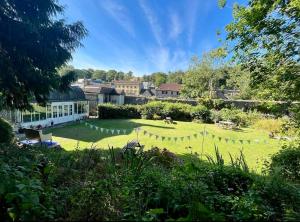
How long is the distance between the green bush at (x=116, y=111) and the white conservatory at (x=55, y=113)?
1.90 m

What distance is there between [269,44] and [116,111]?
19.1m

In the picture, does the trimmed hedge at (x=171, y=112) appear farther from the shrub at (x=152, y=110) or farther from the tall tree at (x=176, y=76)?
the tall tree at (x=176, y=76)

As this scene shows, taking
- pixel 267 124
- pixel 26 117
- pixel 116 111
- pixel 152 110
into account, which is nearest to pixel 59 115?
pixel 26 117

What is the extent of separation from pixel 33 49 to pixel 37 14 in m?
1.07

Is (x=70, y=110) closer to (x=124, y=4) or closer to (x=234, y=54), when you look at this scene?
(x=124, y=4)

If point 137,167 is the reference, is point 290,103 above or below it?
above

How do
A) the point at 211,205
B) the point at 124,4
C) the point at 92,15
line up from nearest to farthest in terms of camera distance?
the point at 211,205 → the point at 92,15 → the point at 124,4

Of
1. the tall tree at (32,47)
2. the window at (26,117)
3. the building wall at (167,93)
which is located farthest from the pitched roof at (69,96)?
the building wall at (167,93)

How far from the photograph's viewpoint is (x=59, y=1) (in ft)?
26.6

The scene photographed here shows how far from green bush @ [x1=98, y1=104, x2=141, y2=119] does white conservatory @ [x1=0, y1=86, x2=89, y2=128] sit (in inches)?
74.9

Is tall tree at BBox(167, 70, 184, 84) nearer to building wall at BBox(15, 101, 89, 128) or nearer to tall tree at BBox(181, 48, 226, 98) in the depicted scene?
tall tree at BBox(181, 48, 226, 98)

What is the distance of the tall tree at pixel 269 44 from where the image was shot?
514 cm

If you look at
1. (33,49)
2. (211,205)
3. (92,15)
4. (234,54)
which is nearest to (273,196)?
(211,205)

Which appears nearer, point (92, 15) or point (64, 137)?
point (92, 15)
